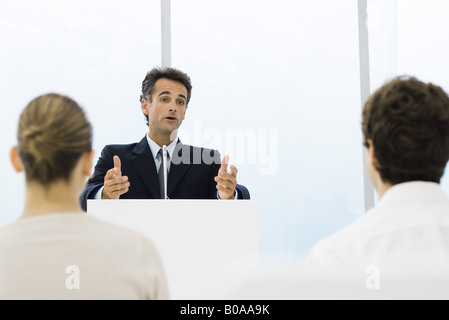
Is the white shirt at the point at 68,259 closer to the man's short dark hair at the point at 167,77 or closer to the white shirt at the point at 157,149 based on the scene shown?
the white shirt at the point at 157,149

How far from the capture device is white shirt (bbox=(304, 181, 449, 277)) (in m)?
0.84

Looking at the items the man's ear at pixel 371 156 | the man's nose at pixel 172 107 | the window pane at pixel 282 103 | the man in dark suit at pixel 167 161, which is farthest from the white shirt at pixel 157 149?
the man's ear at pixel 371 156

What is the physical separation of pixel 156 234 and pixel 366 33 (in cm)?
333

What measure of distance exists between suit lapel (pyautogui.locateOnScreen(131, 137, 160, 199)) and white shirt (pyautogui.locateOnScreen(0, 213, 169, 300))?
6.28 ft

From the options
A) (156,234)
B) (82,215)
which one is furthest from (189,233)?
(82,215)

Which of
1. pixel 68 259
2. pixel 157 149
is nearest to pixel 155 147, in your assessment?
pixel 157 149

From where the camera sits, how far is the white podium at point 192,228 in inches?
73.4

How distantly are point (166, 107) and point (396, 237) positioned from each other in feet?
7.66

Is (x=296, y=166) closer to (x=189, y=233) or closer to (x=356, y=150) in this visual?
(x=356, y=150)

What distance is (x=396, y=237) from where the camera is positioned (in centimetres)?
89

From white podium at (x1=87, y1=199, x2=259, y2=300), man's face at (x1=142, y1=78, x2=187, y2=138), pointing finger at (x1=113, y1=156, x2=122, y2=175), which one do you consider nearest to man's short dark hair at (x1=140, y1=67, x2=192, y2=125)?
man's face at (x1=142, y1=78, x2=187, y2=138)

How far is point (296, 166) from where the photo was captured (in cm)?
444

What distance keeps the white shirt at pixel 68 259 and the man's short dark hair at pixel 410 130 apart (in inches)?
19.2

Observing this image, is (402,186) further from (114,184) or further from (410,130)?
(114,184)
